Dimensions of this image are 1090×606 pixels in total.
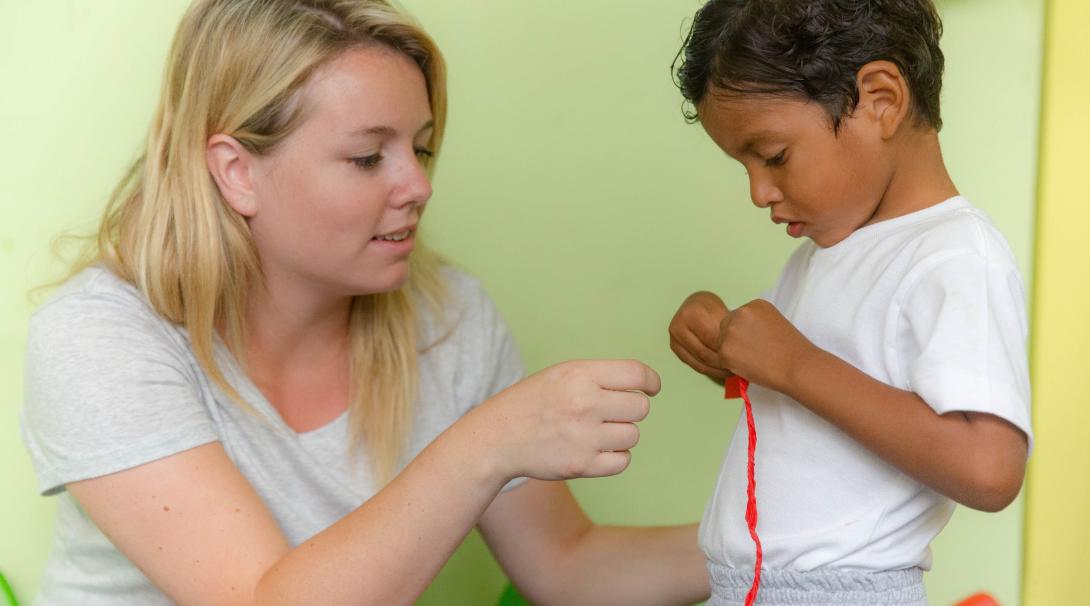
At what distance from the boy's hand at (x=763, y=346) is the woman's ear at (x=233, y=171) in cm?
55

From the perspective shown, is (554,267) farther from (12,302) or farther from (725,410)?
(12,302)

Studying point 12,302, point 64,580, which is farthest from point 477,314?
point 12,302

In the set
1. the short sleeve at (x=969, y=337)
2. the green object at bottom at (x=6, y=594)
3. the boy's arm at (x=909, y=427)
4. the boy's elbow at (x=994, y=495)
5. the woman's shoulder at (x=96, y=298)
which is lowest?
the green object at bottom at (x=6, y=594)

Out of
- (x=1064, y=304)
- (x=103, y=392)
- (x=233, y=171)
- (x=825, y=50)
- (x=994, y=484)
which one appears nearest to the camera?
(x=994, y=484)

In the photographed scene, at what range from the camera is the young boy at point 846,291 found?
0.93 metres

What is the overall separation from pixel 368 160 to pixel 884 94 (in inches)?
20.6

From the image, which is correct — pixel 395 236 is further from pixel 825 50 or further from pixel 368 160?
pixel 825 50

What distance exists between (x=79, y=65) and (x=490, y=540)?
83 centimetres

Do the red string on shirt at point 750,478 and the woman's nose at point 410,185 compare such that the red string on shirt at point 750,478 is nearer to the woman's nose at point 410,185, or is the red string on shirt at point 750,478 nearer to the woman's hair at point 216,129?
the woman's nose at point 410,185

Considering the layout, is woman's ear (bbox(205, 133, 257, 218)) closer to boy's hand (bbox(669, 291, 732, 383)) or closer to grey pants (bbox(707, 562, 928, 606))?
boy's hand (bbox(669, 291, 732, 383))

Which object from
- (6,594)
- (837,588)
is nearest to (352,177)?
(837,588)

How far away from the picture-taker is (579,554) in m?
1.48

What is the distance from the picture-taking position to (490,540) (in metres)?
1.52

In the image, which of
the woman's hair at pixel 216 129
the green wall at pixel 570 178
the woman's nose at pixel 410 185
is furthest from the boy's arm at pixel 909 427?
the green wall at pixel 570 178
